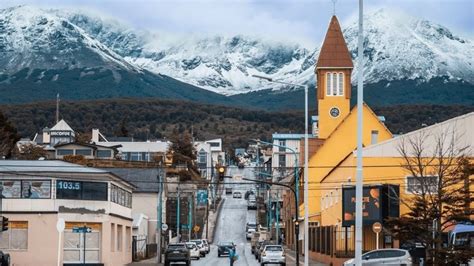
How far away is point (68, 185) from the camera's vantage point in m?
62.7

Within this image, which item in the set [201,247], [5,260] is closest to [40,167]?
[5,260]

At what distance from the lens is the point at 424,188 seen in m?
47.7

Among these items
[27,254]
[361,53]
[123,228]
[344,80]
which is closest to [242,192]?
[344,80]

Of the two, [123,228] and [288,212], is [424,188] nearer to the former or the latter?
[123,228]

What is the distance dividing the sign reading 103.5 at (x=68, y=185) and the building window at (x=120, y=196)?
3.83m

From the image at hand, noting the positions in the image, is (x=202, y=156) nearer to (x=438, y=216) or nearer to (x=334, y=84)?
(x=334, y=84)

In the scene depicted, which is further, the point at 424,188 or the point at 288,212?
the point at 288,212

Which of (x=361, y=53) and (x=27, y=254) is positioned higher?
(x=361, y=53)

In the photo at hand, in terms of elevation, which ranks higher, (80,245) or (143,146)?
(143,146)

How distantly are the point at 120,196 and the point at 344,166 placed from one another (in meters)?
15.6

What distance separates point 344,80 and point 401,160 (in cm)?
3521

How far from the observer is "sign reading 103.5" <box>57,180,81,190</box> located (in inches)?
2450

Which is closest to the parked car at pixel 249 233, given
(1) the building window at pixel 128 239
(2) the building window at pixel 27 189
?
(1) the building window at pixel 128 239

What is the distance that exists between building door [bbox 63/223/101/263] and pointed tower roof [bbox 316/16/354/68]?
127ft
